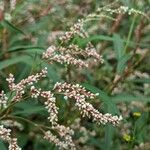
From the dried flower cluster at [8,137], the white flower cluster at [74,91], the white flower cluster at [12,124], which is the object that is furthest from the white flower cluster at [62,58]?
the white flower cluster at [12,124]

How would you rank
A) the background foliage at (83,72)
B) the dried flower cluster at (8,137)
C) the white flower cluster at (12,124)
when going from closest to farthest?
the dried flower cluster at (8,137)
the white flower cluster at (12,124)
the background foliage at (83,72)

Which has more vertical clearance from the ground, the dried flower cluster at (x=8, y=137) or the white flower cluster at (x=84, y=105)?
the white flower cluster at (x=84, y=105)

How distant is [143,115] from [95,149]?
0.55 metres

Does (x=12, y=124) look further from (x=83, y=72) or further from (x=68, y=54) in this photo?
(x=83, y=72)

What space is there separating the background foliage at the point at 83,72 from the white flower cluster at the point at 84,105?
0.35m

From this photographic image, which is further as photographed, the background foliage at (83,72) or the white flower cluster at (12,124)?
the background foliage at (83,72)

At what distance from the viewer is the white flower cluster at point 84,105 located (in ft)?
5.40

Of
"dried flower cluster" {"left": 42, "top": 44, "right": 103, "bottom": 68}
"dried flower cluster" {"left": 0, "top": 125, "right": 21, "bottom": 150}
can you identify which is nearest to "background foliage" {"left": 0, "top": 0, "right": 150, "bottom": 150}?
"dried flower cluster" {"left": 42, "top": 44, "right": 103, "bottom": 68}

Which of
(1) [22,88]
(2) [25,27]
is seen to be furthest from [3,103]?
(2) [25,27]

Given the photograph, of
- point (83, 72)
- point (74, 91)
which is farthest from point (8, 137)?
point (83, 72)

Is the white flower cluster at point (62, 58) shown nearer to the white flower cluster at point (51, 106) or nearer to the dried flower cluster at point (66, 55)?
the dried flower cluster at point (66, 55)

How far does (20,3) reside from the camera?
2928 mm

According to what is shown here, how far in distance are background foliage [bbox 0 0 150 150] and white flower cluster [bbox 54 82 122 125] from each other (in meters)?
0.35

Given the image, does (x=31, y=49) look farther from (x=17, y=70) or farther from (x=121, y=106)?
(x=121, y=106)
